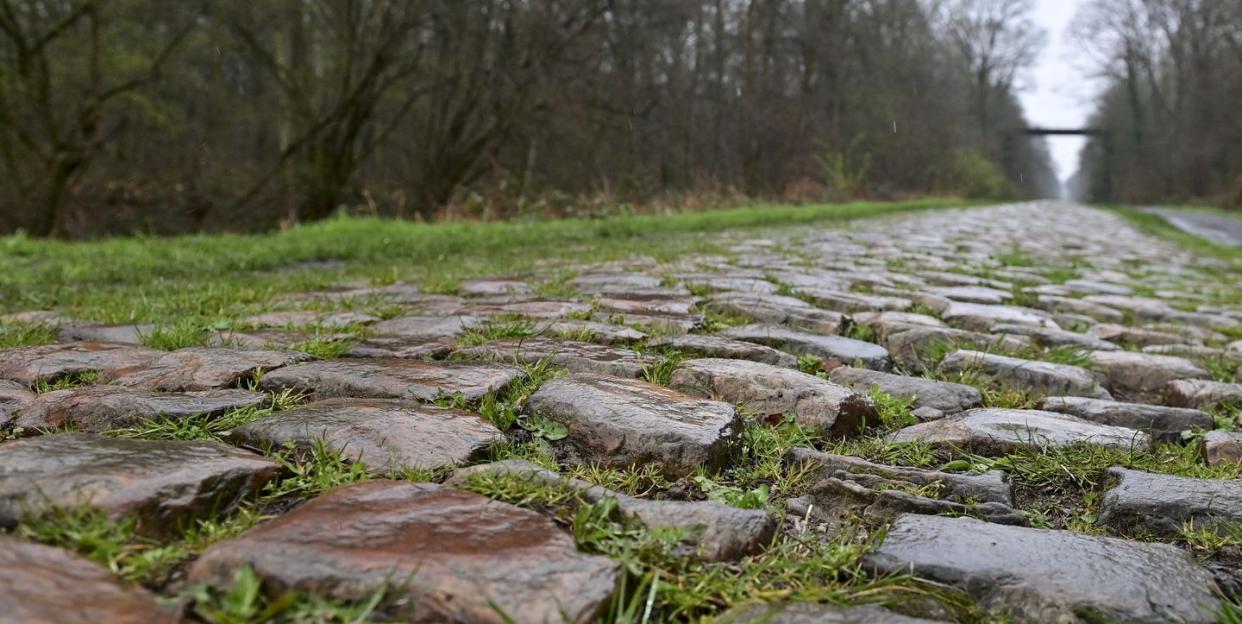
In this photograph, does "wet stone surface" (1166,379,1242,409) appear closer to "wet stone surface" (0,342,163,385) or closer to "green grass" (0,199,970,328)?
"green grass" (0,199,970,328)

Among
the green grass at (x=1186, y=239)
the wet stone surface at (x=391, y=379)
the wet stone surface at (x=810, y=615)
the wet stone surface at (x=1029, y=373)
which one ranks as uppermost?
the wet stone surface at (x=391, y=379)

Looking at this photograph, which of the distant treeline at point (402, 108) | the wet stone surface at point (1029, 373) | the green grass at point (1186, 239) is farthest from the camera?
the distant treeline at point (402, 108)

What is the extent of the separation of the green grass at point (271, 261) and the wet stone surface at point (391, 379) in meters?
1.01

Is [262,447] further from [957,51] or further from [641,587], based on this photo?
[957,51]

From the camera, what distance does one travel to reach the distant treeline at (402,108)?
488 inches

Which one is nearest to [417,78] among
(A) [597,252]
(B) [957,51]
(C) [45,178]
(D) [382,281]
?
(C) [45,178]

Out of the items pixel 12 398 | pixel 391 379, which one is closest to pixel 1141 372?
pixel 391 379

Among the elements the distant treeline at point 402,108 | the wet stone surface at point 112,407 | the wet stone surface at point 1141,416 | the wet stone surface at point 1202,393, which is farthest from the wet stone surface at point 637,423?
the distant treeline at point 402,108

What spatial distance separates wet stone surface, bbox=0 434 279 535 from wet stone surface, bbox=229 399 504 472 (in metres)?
0.13

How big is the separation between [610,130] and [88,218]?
9296 millimetres

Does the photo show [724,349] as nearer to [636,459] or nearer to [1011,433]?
[1011,433]

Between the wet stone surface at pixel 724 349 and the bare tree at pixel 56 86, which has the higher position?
the bare tree at pixel 56 86

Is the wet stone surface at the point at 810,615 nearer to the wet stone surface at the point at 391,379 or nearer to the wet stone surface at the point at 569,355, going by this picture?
the wet stone surface at the point at 391,379

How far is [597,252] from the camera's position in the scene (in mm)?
6641
